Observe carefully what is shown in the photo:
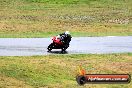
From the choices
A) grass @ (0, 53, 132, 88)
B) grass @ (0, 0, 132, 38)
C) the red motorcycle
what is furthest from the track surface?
grass @ (0, 0, 132, 38)

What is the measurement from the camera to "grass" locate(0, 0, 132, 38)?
38941 millimetres

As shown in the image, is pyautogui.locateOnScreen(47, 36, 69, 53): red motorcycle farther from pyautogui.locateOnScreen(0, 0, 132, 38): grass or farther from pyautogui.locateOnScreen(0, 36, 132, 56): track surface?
pyautogui.locateOnScreen(0, 0, 132, 38): grass

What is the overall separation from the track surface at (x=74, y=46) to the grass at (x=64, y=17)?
341 centimetres

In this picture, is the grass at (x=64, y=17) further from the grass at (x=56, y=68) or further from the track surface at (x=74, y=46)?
the grass at (x=56, y=68)

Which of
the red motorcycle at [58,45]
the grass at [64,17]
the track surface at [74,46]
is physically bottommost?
the grass at [64,17]

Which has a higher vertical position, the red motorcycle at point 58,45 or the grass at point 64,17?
the red motorcycle at point 58,45

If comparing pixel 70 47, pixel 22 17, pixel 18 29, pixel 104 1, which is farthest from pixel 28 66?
pixel 104 1

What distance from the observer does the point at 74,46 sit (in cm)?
2933

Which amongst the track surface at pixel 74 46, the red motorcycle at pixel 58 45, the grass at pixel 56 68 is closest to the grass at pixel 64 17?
the track surface at pixel 74 46

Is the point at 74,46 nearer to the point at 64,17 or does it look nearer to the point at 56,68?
the point at 56,68

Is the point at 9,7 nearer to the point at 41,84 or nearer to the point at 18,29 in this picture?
the point at 18,29

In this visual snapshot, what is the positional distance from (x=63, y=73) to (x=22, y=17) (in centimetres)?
2774

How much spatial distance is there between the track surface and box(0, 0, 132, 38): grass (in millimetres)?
3413

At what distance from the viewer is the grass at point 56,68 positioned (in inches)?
750
